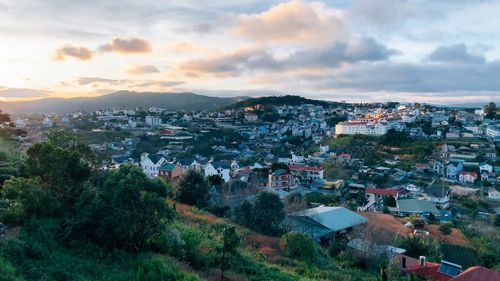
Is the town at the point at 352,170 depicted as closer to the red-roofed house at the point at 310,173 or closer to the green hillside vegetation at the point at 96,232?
the red-roofed house at the point at 310,173

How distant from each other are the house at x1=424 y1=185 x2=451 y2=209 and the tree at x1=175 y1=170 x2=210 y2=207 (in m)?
20.9

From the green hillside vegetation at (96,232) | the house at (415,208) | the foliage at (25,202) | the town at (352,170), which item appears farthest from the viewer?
the house at (415,208)

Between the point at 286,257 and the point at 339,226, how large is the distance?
27.1ft

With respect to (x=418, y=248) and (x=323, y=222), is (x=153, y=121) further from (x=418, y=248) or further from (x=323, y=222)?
(x=418, y=248)

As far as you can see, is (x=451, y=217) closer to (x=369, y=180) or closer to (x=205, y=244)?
(x=369, y=180)

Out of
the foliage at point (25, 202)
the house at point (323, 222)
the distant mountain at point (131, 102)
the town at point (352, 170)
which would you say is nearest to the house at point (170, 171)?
the town at point (352, 170)

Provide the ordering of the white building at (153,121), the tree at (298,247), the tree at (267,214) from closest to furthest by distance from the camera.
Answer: the tree at (298,247), the tree at (267,214), the white building at (153,121)

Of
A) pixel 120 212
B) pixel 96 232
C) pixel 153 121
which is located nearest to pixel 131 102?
pixel 153 121

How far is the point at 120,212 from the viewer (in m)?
6.72

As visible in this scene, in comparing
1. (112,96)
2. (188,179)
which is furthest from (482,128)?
(112,96)

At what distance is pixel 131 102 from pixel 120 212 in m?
130

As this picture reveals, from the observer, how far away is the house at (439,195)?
31.1 meters

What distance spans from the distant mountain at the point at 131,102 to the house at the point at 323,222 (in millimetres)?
93941

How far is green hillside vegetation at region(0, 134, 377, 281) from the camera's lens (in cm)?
598
